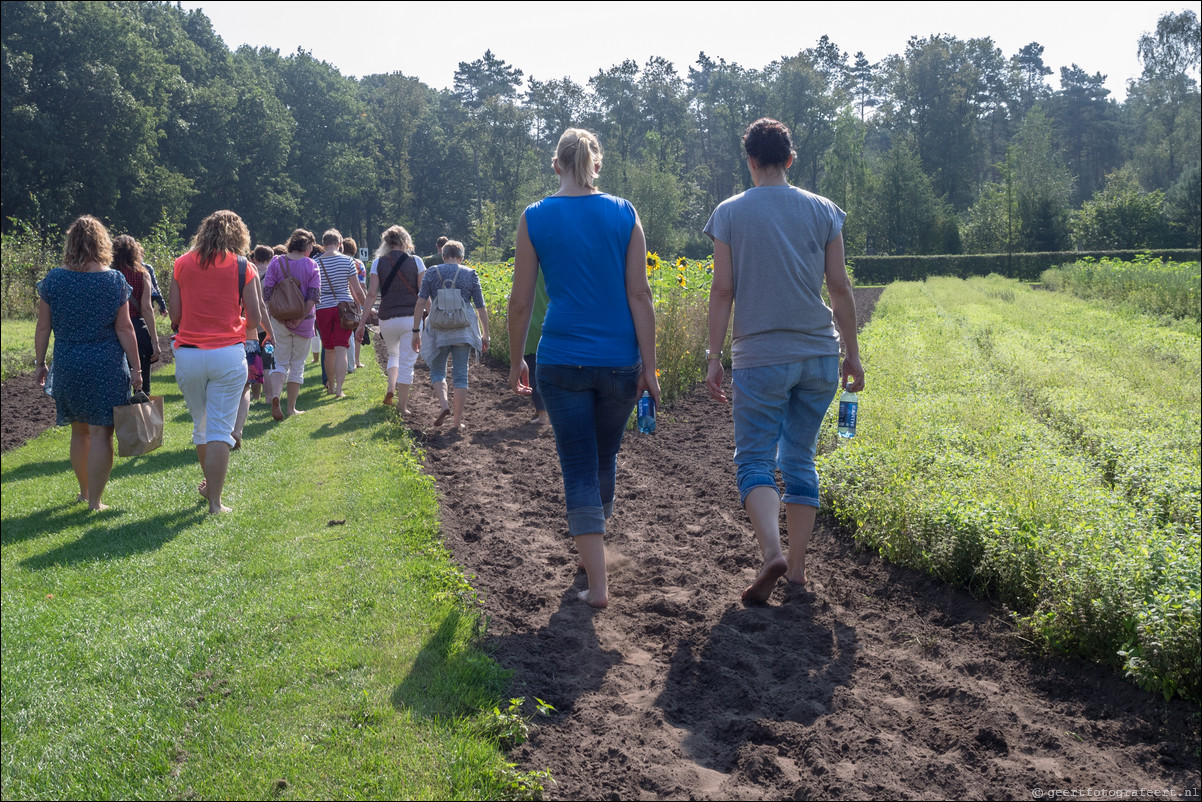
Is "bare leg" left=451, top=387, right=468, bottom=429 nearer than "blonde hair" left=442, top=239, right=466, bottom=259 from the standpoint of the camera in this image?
No

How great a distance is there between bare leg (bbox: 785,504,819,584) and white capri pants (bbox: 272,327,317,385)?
22.3 ft

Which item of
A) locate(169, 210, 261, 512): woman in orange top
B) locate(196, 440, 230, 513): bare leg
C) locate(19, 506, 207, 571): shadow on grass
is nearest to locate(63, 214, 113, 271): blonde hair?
locate(169, 210, 261, 512): woman in orange top

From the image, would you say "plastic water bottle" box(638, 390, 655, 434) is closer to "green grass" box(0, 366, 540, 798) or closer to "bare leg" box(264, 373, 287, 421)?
"green grass" box(0, 366, 540, 798)

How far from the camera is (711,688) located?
337 centimetres

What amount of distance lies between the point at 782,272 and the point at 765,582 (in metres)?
1.44

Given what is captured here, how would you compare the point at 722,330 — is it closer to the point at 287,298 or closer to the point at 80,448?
the point at 80,448

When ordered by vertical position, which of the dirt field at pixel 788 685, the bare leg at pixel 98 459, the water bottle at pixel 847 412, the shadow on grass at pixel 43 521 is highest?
the water bottle at pixel 847 412

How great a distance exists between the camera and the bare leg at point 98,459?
20.2 feet

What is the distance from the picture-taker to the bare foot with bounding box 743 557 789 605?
3837mm

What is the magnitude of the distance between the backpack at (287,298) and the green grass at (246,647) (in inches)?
98.1

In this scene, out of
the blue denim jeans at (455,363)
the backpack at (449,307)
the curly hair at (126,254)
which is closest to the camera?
the curly hair at (126,254)

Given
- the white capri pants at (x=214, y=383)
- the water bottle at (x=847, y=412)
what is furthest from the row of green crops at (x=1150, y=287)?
the white capri pants at (x=214, y=383)

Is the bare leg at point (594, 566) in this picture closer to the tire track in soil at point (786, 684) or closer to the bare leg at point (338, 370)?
the tire track in soil at point (786, 684)

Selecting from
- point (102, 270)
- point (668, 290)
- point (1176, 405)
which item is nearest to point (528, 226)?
point (102, 270)
